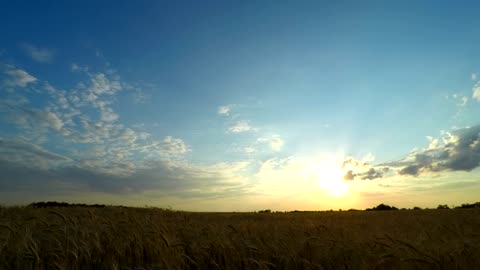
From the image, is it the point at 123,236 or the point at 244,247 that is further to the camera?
the point at 123,236

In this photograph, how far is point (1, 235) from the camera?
20.2 feet

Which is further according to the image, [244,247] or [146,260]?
[146,260]

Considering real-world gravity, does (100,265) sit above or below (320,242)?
below

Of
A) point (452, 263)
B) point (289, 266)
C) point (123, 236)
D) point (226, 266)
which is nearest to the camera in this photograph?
point (452, 263)

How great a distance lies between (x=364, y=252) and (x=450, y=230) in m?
4.81

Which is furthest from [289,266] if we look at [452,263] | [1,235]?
[1,235]

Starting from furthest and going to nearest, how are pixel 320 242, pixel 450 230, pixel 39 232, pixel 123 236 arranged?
1. pixel 450 230
2. pixel 39 232
3. pixel 123 236
4. pixel 320 242

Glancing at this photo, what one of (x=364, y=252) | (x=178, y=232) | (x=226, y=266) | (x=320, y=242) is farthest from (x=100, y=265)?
(x=364, y=252)

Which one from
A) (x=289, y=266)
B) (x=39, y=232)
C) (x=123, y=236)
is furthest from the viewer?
(x=39, y=232)

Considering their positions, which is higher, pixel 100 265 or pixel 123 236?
pixel 123 236

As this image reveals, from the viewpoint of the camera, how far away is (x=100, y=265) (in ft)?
16.2

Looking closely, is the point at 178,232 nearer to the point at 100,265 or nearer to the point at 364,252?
the point at 100,265

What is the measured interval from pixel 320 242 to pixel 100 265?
282 centimetres

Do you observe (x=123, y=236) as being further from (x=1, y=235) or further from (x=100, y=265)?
(x=1, y=235)
